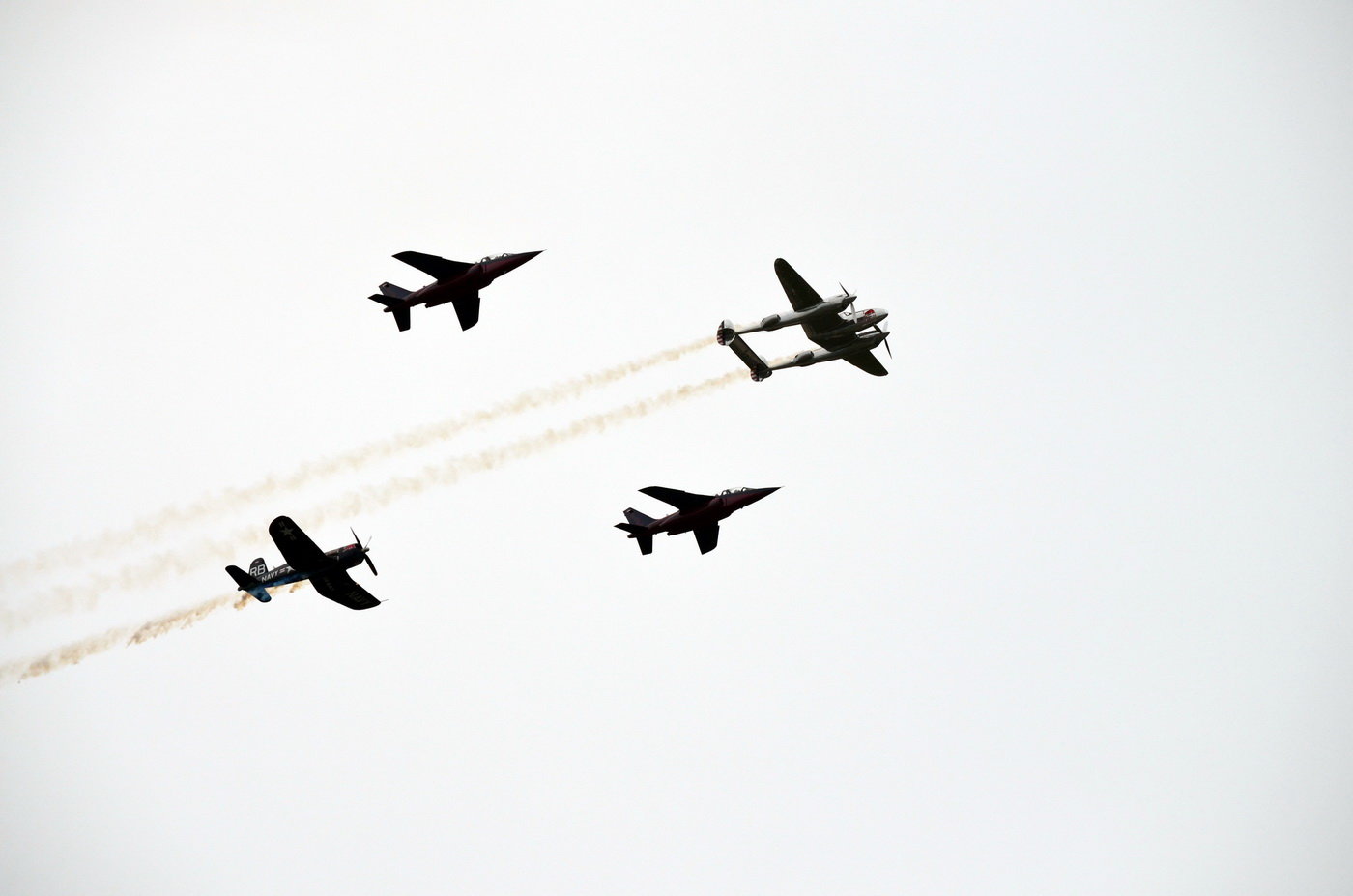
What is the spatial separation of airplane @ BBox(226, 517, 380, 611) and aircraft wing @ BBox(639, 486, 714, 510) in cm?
1734

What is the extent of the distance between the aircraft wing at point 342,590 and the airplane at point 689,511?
52.5ft

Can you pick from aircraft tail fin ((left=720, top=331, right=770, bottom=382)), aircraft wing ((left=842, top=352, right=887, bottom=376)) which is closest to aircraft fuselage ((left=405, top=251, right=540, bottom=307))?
aircraft tail fin ((left=720, top=331, right=770, bottom=382))

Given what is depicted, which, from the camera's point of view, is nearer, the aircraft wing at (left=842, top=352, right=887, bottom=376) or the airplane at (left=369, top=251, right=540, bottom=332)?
the airplane at (left=369, top=251, right=540, bottom=332)

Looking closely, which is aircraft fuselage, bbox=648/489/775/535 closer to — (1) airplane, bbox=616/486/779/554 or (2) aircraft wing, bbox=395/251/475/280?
(1) airplane, bbox=616/486/779/554

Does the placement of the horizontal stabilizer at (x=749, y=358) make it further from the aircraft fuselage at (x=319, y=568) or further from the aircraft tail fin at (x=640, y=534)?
the aircraft fuselage at (x=319, y=568)

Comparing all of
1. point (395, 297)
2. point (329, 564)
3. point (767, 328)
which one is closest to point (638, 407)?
point (767, 328)

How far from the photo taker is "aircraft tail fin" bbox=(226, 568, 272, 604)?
63625mm

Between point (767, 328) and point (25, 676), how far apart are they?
165 ft

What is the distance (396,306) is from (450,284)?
13.4 feet

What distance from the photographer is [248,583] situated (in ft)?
212

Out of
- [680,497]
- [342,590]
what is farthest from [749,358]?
[342,590]

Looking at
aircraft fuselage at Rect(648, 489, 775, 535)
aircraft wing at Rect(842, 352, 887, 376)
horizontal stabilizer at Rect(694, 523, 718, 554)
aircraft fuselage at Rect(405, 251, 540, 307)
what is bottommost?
horizontal stabilizer at Rect(694, 523, 718, 554)

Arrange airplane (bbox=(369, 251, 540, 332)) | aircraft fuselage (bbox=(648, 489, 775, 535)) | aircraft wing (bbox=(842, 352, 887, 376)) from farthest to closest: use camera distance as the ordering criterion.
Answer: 1. aircraft wing (bbox=(842, 352, 887, 376))
2. airplane (bbox=(369, 251, 540, 332))
3. aircraft fuselage (bbox=(648, 489, 775, 535))

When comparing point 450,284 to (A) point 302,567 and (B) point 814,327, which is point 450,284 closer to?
(A) point 302,567
